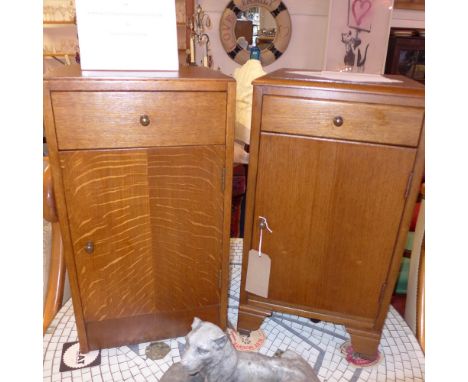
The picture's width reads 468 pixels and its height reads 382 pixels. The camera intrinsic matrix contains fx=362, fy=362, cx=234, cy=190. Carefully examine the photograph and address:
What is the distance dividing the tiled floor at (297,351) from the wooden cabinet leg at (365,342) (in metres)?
0.03

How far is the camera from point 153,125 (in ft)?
2.46

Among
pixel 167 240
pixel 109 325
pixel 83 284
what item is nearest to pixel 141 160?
pixel 167 240

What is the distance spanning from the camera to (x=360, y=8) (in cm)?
361

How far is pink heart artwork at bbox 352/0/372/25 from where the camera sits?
3604 mm

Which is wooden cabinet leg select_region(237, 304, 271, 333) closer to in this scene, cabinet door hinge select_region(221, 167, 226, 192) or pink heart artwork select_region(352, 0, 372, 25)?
cabinet door hinge select_region(221, 167, 226, 192)

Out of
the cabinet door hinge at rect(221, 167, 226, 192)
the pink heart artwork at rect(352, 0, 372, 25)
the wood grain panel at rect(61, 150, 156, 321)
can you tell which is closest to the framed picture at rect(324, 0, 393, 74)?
the pink heart artwork at rect(352, 0, 372, 25)

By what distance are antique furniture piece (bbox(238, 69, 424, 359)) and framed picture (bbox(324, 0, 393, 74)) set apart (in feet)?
10.5

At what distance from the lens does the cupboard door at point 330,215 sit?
0.79 m

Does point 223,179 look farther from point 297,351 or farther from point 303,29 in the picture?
point 303,29

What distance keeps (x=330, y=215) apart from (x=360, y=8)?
350 centimetres

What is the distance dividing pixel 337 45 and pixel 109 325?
12.2 feet

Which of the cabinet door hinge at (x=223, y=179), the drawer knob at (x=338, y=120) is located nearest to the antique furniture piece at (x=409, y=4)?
the drawer knob at (x=338, y=120)

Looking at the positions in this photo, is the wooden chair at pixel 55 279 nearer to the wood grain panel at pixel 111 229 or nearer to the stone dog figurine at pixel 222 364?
the wood grain panel at pixel 111 229

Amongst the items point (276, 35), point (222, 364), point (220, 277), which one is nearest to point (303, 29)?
point (276, 35)
